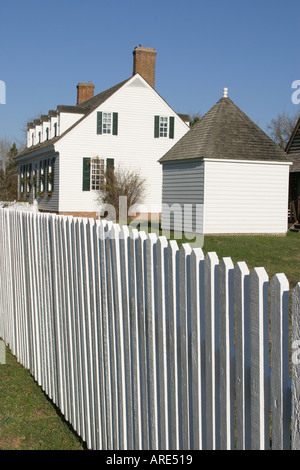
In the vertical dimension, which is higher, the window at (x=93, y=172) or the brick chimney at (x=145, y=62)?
the brick chimney at (x=145, y=62)

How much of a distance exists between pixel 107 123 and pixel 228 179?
11580 mm

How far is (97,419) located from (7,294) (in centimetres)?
366

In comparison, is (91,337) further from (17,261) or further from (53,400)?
(17,261)

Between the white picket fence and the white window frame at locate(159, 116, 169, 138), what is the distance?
25.0 meters

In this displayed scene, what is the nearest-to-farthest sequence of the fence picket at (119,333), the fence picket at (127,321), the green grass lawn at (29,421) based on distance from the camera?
the fence picket at (127,321), the fence picket at (119,333), the green grass lawn at (29,421)

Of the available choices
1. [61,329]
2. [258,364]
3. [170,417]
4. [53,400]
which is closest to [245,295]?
[258,364]

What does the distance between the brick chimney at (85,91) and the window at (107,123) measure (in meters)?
10.3

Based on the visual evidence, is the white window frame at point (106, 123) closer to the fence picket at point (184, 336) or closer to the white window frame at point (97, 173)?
the white window frame at point (97, 173)

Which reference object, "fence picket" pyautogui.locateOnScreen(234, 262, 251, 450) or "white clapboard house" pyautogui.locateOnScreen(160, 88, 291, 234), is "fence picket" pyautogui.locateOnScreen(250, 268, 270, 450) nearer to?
"fence picket" pyautogui.locateOnScreen(234, 262, 251, 450)

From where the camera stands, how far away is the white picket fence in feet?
7.29

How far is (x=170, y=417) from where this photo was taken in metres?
3.09

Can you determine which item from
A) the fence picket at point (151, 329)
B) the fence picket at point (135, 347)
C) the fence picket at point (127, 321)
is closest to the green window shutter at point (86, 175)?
the fence picket at point (127, 321)

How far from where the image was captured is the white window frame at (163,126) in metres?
29.9

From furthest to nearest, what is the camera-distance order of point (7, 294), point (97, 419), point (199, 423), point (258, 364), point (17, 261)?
1. point (7, 294)
2. point (17, 261)
3. point (97, 419)
4. point (199, 423)
5. point (258, 364)
